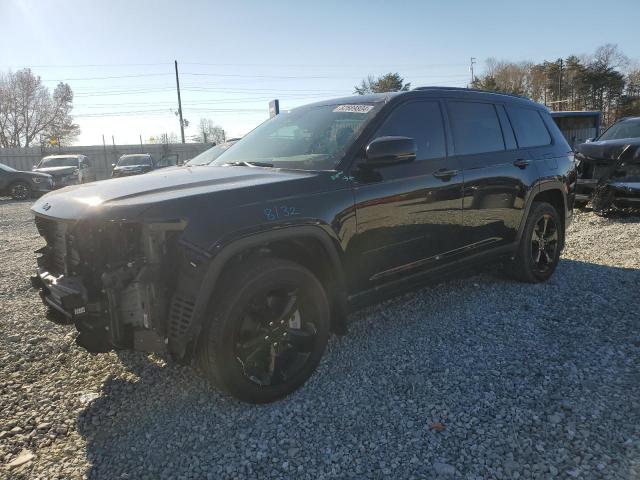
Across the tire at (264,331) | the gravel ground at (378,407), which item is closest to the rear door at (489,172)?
the gravel ground at (378,407)

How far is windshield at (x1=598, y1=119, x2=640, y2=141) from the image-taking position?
926 centimetres

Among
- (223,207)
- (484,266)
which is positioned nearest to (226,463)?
(223,207)

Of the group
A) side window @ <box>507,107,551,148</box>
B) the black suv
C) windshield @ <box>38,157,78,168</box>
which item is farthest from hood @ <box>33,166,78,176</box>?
side window @ <box>507,107,551,148</box>

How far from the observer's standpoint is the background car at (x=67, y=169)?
65.8 ft

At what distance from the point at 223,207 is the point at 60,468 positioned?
155cm

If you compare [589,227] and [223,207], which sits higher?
[223,207]

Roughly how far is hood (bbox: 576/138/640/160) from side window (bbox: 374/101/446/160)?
6.09 m

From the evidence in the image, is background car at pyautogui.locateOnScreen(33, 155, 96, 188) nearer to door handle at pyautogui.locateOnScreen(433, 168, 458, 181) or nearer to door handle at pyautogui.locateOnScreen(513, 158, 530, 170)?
door handle at pyautogui.locateOnScreen(513, 158, 530, 170)

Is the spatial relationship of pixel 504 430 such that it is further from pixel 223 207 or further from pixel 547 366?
pixel 223 207

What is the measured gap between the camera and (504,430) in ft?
8.53

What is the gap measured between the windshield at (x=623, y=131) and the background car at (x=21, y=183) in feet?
59.7

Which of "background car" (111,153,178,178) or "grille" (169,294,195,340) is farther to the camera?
"background car" (111,153,178,178)

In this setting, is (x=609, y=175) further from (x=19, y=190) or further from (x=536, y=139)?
(x=19, y=190)

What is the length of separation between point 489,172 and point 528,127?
1110mm
